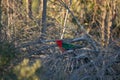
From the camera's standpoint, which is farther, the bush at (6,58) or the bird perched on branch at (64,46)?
the bird perched on branch at (64,46)

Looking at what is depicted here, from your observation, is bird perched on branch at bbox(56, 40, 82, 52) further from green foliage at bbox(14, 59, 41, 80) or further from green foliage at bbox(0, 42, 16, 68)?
green foliage at bbox(14, 59, 41, 80)

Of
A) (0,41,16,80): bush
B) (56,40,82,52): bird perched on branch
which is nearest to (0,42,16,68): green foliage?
(0,41,16,80): bush

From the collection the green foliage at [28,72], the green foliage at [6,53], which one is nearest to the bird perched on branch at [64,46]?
the green foliage at [6,53]

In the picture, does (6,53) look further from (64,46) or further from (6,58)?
(64,46)

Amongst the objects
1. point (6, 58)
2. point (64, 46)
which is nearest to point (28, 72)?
point (6, 58)

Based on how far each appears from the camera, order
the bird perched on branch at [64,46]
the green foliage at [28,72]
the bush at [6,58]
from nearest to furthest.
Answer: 1. the green foliage at [28,72]
2. the bush at [6,58]
3. the bird perched on branch at [64,46]

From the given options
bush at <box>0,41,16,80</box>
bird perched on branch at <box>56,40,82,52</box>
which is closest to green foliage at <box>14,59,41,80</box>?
bush at <box>0,41,16,80</box>

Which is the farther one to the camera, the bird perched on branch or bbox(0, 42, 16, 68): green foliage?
the bird perched on branch

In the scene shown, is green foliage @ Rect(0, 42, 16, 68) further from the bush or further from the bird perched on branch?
the bird perched on branch

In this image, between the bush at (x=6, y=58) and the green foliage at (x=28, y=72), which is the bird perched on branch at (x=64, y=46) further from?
the green foliage at (x=28, y=72)

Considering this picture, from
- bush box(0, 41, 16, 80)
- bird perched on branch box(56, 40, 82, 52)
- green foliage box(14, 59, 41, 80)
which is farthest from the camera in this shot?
bird perched on branch box(56, 40, 82, 52)

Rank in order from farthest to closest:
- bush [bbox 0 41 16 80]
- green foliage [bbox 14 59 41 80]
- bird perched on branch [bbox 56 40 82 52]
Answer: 1. bird perched on branch [bbox 56 40 82 52]
2. bush [bbox 0 41 16 80]
3. green foliage [bbox 14 59 41 80]

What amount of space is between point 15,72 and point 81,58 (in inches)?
81.0

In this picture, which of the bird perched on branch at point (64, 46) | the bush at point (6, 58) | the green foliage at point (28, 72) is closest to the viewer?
the green foliage at point (28, 72)
